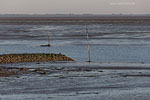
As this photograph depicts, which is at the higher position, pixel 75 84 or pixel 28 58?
pixel 75 84

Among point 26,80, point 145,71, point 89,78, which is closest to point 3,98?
point 26,80

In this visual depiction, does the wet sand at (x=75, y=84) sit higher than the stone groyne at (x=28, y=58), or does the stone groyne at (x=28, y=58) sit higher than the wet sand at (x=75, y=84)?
the wet sand at (x=75, y=84)

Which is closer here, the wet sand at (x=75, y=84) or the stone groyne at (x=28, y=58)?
the wet sand at (x=75, y=84)

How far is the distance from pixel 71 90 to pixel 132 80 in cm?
478

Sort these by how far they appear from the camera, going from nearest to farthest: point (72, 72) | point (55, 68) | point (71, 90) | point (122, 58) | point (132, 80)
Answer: point (71, 90)
point (132, 80)
point (72, 72)
point (55, 68)
point (122, 58)

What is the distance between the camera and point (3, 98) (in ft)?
74.9

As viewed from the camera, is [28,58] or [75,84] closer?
[75,84]

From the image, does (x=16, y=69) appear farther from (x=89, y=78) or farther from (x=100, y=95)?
(x=100, y=95)

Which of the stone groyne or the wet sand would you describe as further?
the stone groyne

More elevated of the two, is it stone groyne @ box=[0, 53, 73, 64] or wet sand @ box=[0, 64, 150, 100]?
wet sand @ box=[0, 64, 150, 100]

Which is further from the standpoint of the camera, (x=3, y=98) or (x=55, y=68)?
(x=55, y=68)

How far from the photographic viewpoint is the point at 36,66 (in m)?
37.0

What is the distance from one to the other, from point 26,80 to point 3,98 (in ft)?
20.1

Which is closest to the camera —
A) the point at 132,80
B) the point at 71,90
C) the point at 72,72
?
the point at 71,90
